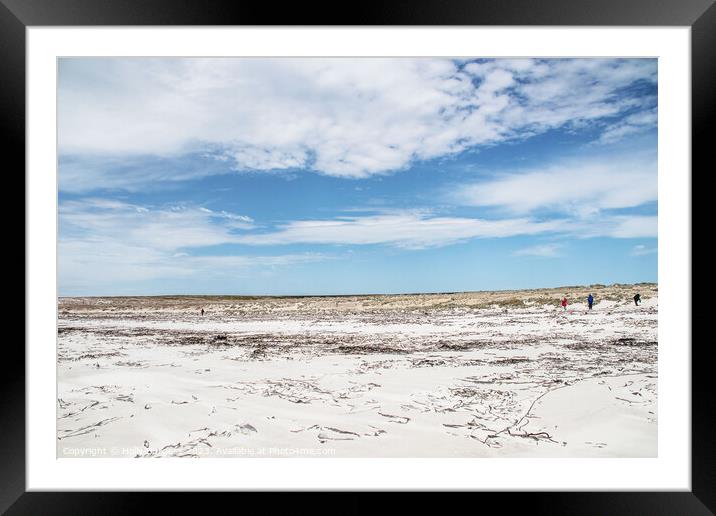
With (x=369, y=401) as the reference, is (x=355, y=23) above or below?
above

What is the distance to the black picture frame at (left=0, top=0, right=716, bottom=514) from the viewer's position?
122 cm

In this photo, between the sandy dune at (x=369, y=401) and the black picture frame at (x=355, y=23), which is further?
the sandy dune at (x=369, y=401)

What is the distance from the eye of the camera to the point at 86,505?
1.28 meters

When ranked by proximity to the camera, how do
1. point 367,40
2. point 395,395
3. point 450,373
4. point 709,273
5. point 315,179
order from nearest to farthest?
point 709,273, point 367,40, point 395,395, point 450,373, point 315,179

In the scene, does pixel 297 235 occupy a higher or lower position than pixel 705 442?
higher

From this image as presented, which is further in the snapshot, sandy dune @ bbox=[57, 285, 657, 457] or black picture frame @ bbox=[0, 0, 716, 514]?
sandy dune @ bbox=[57, 285, 657, 457]

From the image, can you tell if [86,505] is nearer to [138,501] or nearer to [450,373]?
[138,501]

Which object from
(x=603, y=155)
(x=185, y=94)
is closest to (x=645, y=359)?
(x=185, y=94)

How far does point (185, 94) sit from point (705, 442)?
4258mm

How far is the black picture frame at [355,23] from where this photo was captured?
4.01 feet

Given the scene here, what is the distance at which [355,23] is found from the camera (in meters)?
1.24

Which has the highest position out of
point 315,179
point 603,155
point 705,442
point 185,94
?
point 315,179

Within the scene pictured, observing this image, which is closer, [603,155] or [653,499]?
[653,499]

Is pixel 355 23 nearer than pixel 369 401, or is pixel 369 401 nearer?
pixel 355 23
